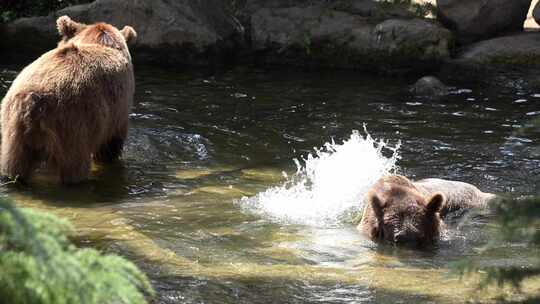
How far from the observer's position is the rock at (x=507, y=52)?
14.0m

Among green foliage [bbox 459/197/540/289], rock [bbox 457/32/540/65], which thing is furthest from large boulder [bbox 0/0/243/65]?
green foliage [bbox 459/197/540/289]

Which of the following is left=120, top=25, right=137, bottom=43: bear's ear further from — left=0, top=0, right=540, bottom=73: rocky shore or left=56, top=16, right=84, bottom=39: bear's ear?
left=0, top=0, right=540, bottom=73: rocky shore

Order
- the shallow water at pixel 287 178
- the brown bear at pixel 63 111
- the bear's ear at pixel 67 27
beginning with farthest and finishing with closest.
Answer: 1. the bear's ear at pixel 67 27
2. the brown bear at pixel 63 111
3. the shallow water at pixel 287 178

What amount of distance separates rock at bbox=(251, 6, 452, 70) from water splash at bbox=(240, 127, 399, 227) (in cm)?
467

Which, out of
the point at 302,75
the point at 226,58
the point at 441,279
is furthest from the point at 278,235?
the point at 226,58

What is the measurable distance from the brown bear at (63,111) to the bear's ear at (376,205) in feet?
10.3

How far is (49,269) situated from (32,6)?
49.4 ft

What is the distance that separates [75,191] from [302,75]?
279 inches

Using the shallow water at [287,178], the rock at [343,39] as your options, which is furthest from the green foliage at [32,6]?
the rock at [343,39]

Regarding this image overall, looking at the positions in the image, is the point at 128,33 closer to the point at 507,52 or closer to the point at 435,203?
the point at 435,203

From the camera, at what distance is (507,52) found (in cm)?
1410

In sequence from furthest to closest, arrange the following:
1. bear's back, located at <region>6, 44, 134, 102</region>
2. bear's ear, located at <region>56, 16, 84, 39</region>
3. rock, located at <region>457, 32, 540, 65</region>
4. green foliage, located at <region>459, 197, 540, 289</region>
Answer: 1. rock, located at <region>457, 32, 540, 65</region>
2. bear's ear, located at <region>56, 16, 84, 39</region>
3. bear's back, located at <region>6, 44, 134, 102</region>
4. green foliage, located at <region>459, 197, 540, 289</region>

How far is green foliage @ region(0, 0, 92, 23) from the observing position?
16.5m

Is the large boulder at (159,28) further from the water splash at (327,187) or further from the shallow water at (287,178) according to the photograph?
the water splash at (327,187)
